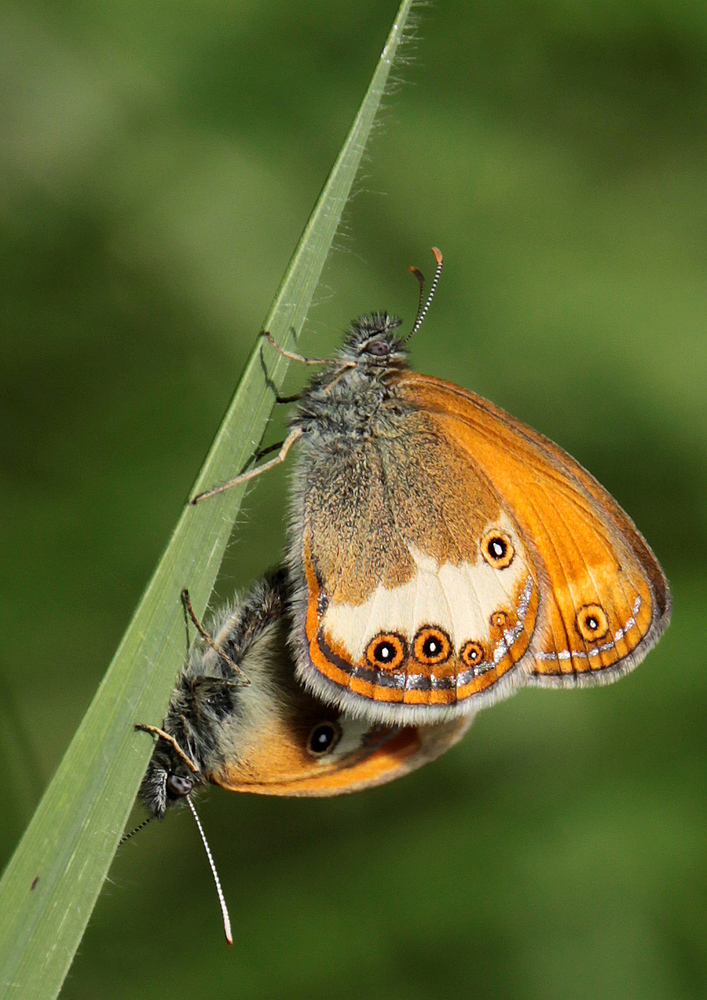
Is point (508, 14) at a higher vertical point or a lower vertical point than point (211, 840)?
higher

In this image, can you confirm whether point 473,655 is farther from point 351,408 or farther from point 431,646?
point 351,408

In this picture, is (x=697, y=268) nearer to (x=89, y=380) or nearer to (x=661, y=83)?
(x=661, y=83)

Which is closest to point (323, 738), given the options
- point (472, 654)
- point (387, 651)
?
point (387, 651)

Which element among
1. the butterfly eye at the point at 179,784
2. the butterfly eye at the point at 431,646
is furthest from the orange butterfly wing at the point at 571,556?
the butterfly eye at the point at 179,784

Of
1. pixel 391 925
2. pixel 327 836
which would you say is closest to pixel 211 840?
pixel 327 836

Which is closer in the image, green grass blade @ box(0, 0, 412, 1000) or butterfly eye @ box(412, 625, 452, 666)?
green grass blade @ box(0, 0, 412, 1000)

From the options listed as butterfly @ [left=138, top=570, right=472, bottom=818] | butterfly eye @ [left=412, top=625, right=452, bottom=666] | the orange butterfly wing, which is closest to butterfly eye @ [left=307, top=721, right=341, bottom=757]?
butterfly @ [left=138, top=570, right=472, bottom=818]

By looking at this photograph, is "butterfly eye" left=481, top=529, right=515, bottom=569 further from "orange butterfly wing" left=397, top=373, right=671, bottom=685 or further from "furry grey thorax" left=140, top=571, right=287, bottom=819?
"furry grey thorax" left=140, top=571, right=287, bottom=819
